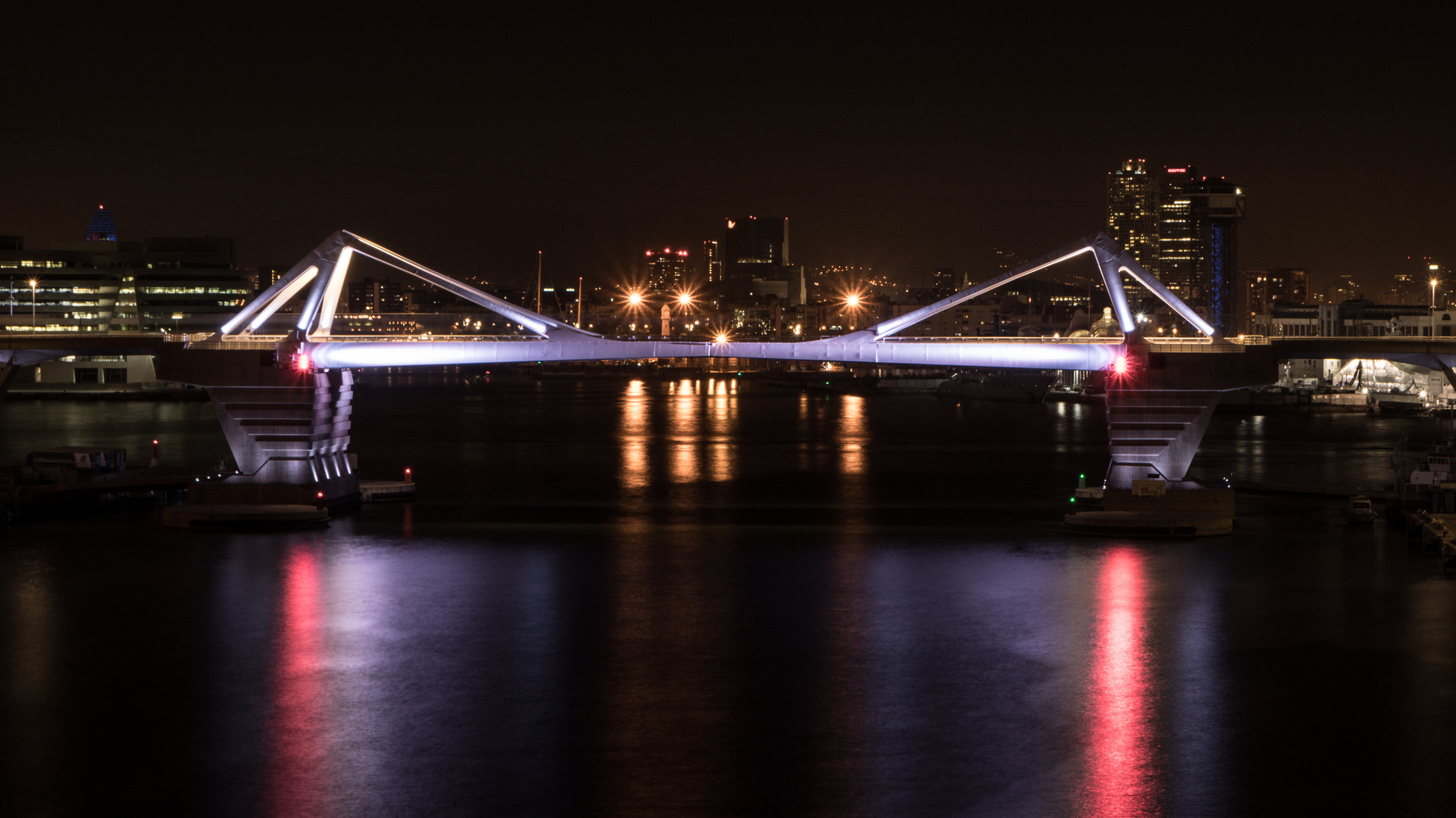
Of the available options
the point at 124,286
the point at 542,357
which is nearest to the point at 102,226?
the point at 124,286

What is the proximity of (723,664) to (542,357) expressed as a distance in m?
22.4

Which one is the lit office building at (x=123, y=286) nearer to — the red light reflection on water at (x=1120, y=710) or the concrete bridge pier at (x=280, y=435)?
the concrete bridge pier at (x=280, y=435)

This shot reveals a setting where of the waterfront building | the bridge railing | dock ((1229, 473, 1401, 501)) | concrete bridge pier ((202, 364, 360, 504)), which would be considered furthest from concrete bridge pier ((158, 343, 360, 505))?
the waterfront building

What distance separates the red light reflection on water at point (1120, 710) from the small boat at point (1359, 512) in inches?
501

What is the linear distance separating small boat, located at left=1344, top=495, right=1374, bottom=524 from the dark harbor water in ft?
1.68

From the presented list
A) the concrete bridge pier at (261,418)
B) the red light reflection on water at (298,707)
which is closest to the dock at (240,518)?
the concrete bridge pier at (261,418)

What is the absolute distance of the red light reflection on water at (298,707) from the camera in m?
18.1

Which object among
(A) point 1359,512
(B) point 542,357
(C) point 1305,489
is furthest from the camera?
(C) point 1305,489

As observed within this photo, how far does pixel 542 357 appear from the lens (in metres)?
45.5

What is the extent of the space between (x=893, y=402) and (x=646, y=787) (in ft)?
385

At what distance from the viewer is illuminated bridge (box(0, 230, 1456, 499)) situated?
4003cm

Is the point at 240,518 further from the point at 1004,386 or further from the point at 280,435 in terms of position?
the point at 1004,386

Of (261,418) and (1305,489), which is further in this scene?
(1305,489)

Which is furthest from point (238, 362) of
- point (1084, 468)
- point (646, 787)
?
point (1084, 468)
